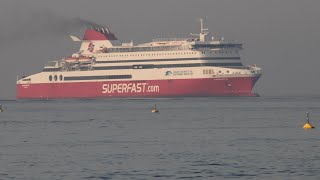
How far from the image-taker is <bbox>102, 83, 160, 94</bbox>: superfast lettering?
180m

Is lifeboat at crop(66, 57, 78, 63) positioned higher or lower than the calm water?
higher

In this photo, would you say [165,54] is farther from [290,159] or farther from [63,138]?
[290,159]

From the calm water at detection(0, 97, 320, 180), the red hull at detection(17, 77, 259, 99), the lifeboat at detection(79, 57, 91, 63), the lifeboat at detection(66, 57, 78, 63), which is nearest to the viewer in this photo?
the calm water at detection(0, 97, 320, 180)

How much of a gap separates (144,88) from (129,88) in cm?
408

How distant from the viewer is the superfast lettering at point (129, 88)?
7082 inches

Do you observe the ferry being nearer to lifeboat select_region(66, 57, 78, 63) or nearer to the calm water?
lifeboat select_region(66, 57, 78, 63)

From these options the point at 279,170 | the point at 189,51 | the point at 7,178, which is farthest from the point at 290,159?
the point at 189,51

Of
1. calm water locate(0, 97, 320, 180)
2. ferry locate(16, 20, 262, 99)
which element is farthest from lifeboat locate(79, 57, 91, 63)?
calm water locate(0, 97, 320, 180)

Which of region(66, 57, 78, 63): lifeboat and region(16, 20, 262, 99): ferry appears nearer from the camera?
region(16, 20, 262, 99): ferry

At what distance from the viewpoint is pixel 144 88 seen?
594 ft

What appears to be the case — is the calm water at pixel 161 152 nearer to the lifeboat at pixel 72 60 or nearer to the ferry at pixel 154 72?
the ferry at pixel 154 72

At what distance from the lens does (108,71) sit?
606ft

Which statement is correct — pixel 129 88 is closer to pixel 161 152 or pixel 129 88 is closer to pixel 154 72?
pixel 154 72

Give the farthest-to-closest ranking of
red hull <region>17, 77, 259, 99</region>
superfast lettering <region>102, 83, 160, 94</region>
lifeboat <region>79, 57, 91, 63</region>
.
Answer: lifeboat <region>79, 57, 91, 63</region> → superfast lettering <region>102, 83, 160, 94</region> → red hull <region>17, 77, 259, 99</region>
